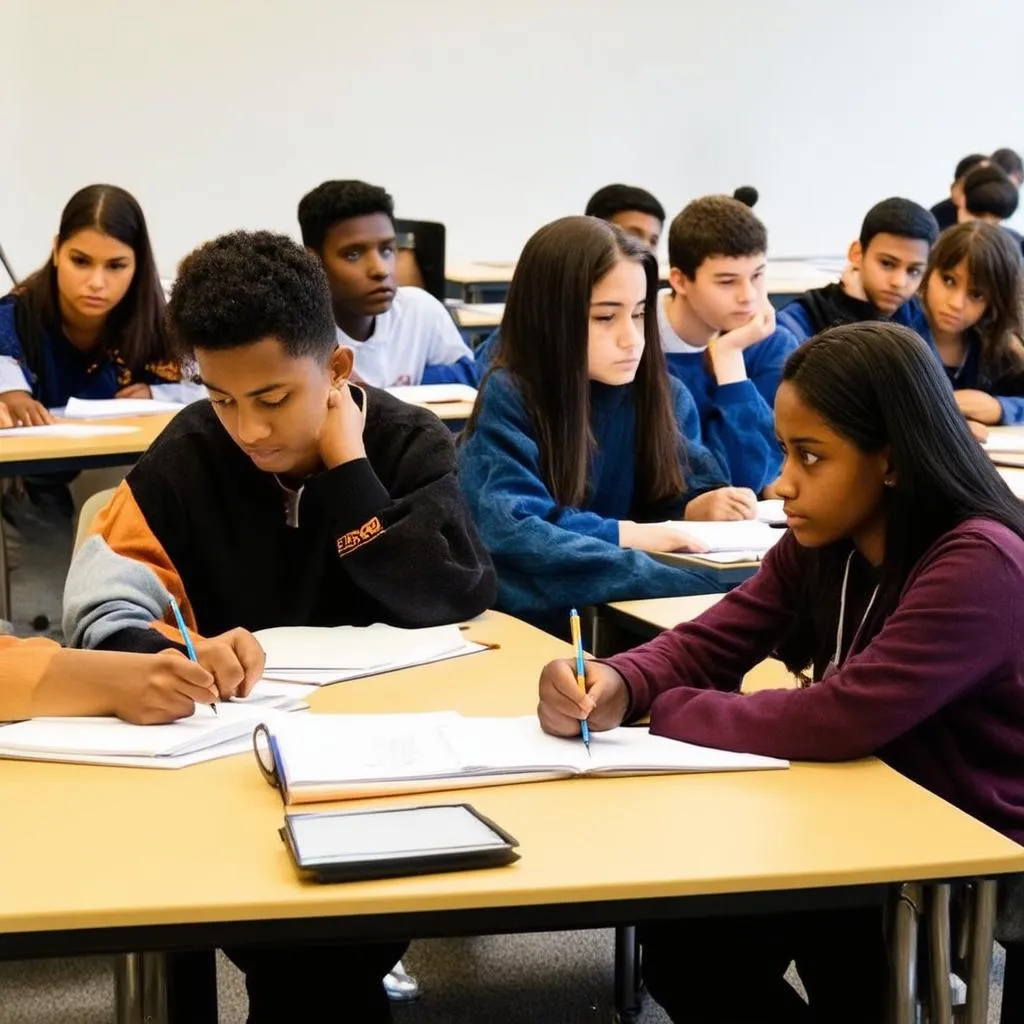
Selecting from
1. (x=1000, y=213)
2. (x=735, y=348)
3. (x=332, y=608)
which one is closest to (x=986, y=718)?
(x=332, y=608)

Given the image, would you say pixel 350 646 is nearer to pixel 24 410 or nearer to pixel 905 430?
pixel 905 430

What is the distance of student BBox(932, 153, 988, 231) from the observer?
6.34 meters

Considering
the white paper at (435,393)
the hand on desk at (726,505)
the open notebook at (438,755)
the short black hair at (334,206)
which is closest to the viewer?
the open notebook at (438,755)

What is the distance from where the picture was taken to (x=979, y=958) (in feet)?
4.21

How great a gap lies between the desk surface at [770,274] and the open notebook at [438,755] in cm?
412

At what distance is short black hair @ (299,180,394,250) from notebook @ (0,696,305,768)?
8.12ft

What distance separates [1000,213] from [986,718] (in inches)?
193

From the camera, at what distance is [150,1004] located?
1.38 meters

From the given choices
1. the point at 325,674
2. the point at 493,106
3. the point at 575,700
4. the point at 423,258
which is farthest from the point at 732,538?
the point at 493,106

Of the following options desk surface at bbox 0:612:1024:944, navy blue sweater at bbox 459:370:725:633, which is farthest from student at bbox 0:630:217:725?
navy blue sweater at bbox 459:370:725:633

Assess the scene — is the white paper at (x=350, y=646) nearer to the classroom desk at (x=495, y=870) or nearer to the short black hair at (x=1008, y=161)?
the classroom desk at (x=495, y=870)

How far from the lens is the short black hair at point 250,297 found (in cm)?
175

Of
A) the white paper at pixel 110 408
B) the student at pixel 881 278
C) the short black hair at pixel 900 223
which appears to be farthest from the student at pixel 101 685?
the short black hair at pixel 900 223

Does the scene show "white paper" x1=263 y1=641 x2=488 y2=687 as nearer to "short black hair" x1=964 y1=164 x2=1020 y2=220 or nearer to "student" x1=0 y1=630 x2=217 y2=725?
"student" x1=0 y1=630 x2=217 y2=725
